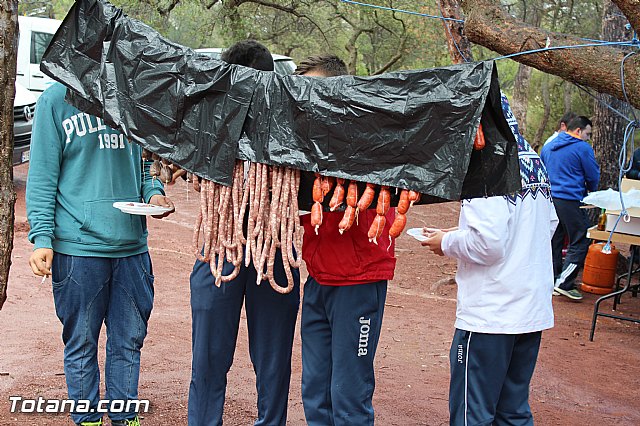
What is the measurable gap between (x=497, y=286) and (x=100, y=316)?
208 centimetres

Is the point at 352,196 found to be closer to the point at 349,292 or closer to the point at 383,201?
the point at 383,201

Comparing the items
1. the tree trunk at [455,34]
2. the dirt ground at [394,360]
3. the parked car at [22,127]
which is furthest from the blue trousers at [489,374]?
the parked car at [22,127]

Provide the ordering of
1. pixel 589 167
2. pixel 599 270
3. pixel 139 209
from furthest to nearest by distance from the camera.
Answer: pixel 599 270, pixel 589 167, pixel 139 209

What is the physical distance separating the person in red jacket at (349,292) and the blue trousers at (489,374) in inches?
16.7

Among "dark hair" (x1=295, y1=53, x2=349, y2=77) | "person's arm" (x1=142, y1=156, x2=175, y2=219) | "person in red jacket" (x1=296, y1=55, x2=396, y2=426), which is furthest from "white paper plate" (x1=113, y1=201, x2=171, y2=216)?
"dark hair" (x1=295, y1=53, x2=349, y2=77)

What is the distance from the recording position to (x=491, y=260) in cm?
344

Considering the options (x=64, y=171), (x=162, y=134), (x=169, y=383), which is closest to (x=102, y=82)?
(x=162, y=134)

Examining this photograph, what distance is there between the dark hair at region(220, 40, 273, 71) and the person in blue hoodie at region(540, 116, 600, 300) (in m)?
6.26

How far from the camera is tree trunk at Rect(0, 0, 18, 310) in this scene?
11.6 feet

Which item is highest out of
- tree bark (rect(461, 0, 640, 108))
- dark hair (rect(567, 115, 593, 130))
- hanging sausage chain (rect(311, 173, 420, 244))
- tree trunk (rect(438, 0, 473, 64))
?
tree trunk (rect(438, 0, 473, 64))

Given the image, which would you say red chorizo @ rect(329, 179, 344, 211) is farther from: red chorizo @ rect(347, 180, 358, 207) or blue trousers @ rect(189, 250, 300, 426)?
blue trousers @ rect(189, 250, 300, 426)

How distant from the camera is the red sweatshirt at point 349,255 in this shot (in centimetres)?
363

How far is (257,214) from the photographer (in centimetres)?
321

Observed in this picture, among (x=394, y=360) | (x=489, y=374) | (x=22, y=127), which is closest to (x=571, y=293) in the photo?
(x=394, y=360)
